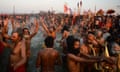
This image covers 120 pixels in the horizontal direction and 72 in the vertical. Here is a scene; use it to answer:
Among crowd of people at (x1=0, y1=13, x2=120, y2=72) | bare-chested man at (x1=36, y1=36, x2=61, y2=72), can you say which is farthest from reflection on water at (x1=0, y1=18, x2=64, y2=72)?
bare-chested man at (x1=36, y1=36, x2=61, y2=72)

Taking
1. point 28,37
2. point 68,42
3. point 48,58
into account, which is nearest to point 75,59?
point 48,58

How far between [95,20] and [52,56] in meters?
1.87

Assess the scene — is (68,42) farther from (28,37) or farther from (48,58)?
(28,37)

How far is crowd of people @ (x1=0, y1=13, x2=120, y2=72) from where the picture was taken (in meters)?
2.65

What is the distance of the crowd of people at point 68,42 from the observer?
2650 millimetres

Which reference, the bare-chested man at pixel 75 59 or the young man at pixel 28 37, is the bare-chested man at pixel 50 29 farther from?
the bare-chested man at pixel 75 59

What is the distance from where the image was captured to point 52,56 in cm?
275

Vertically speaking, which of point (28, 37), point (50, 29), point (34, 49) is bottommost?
point (34, 49)

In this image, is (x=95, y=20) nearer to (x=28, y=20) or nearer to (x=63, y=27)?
A: (x=63, y=27)

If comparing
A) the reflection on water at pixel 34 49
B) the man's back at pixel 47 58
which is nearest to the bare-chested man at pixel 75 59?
the man's back at pixel 47 58

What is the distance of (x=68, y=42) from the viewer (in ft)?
9.80

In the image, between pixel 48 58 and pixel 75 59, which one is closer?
pixel 75 59

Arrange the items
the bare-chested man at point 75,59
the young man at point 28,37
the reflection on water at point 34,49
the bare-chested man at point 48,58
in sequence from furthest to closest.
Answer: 1. the reflection on water at point 34,49
2. the young man at point 28,37
3. the bare-chested man at point 48,58
4. the bare-chested man at point 75,59

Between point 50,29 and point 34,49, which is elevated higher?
point 50,29
